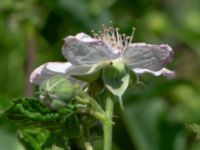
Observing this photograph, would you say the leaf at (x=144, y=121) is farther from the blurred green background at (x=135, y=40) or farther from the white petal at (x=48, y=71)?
the white petal at (x=48, y=71)

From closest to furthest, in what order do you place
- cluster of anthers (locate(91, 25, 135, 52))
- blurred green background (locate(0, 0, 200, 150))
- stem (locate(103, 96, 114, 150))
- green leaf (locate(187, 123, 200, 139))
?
→ stem (locate(103, 96, 114, 150)) → green leaf (locate(187, 123, 200, 139)) → cluster of anthers (locate(91, 25, 135, 52)) → blurred green background (locate(0, 0, 200, 150))

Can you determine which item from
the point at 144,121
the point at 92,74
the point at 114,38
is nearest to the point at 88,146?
the point at 92,74

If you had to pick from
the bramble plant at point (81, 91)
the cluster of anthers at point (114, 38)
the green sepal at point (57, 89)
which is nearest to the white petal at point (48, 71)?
the bramble plant at point (81, 91)

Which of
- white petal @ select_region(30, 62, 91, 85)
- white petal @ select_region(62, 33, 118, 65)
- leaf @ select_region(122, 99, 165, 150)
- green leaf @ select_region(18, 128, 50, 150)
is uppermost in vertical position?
white petal @ select_region(62, 33, 118, 65)

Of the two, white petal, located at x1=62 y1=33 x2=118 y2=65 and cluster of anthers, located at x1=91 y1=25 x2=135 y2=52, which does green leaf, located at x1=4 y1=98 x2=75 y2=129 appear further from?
cluster of anthers, located at x1=91 y1=25 x2=135 y2=52

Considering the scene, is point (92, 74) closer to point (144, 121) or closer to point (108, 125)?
point (108, 125)

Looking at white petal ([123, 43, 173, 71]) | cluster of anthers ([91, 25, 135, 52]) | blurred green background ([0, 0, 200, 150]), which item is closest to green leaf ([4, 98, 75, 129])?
white petal ([123, 43, 173, 71])

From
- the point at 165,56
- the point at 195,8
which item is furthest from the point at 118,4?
the point at 165,56

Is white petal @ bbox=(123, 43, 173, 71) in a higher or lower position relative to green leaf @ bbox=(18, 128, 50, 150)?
higher

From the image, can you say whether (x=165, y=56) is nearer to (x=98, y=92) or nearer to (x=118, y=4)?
(x=98, y=92)
